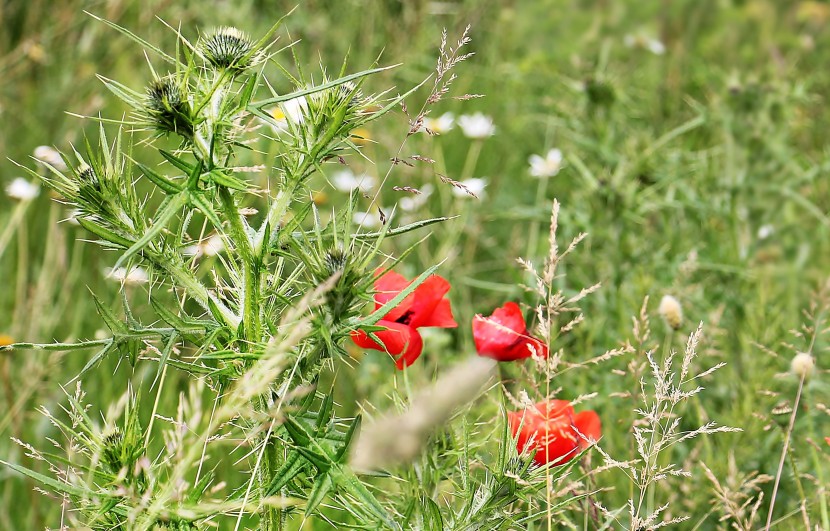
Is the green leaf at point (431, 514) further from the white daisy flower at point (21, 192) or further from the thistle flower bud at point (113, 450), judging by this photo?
the white daisy flower at point (21, 192)

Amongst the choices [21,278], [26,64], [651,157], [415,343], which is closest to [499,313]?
[415,343]

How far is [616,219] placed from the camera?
2.08 meters

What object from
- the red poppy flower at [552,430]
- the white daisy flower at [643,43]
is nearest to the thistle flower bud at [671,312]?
the red poppy flower at [552,430]

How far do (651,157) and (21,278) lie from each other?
57.8 inches

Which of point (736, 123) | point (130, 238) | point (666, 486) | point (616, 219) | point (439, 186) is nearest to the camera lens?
point (130, 238)

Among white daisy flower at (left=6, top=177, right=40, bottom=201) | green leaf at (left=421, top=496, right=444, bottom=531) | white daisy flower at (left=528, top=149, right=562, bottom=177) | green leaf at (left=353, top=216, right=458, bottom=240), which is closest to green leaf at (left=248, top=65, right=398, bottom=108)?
green leaf at (left=353, top=216, right=458, bottom=240)

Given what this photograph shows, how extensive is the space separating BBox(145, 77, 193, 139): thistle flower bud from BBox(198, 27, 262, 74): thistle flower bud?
5 cm

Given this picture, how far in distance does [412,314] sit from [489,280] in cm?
171

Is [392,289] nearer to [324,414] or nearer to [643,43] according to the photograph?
[324,414]

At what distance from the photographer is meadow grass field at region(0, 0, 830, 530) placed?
933mm

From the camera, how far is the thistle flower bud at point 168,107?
2.70ft

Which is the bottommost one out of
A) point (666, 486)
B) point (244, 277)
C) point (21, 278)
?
point (666, 486)

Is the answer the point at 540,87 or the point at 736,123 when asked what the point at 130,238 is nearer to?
the point at 736,123

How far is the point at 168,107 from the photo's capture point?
2.70 ft
